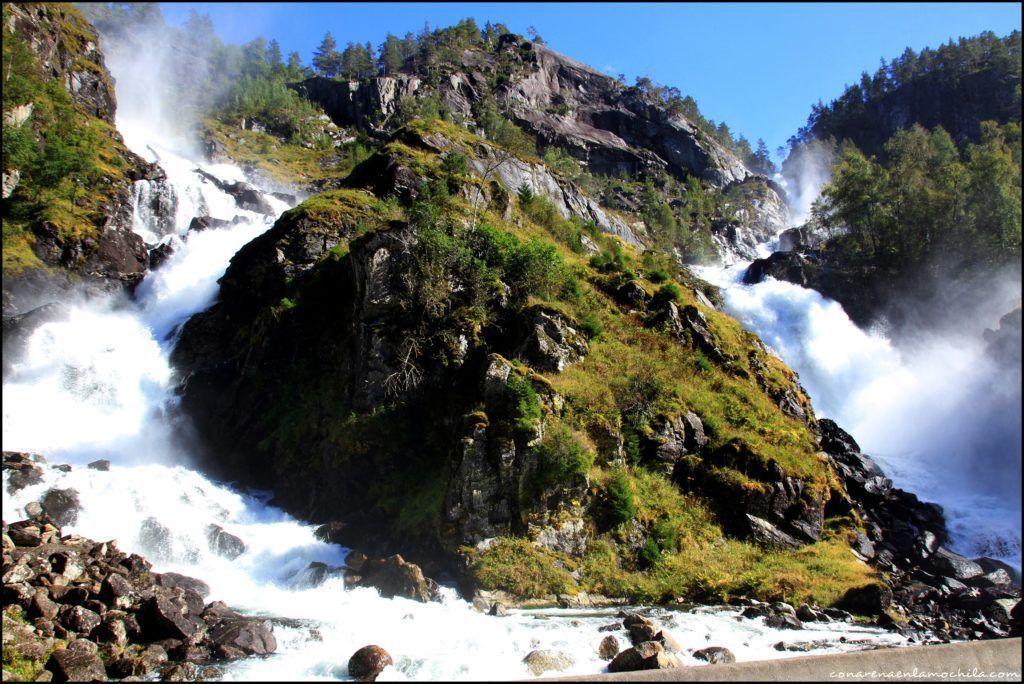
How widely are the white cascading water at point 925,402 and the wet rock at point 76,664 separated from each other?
27.5 m

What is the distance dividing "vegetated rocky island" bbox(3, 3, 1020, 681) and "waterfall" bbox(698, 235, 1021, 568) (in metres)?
2.59

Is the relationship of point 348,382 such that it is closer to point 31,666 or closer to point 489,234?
point 489,234

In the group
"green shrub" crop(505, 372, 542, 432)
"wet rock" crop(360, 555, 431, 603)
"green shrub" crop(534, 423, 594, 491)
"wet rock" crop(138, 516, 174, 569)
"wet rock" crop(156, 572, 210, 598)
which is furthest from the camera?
"green shrub" crop(505, 372, 542, 432)

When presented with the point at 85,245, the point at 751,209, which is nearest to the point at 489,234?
the point at 85,245

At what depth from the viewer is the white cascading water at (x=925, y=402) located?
25.3 meters

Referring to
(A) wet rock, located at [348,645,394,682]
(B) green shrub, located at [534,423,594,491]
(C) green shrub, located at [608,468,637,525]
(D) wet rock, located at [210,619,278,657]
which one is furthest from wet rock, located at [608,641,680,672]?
(D) wet rock, located at [210,619,278,657]

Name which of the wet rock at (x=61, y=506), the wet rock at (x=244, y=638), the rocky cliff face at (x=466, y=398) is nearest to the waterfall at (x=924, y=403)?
the rocky cliff face at (x=466, y=398)

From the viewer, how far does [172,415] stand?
81.6 ft

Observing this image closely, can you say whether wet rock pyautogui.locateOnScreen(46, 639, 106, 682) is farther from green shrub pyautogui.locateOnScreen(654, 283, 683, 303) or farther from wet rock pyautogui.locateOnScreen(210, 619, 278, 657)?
green shrub pyautogui.locateOnScreen(654, 283, 683, 303)

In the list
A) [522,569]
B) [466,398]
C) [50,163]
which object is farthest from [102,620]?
[50,163]

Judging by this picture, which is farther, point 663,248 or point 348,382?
point 663,248

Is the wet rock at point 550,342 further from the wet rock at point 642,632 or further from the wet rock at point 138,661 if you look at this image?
the wet rock at point 138,661

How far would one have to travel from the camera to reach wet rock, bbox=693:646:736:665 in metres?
11.1

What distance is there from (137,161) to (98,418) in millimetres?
30022
